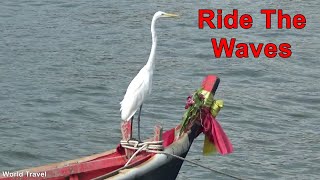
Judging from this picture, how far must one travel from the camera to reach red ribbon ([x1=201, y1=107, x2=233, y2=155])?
10258 mm

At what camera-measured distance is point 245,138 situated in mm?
14641

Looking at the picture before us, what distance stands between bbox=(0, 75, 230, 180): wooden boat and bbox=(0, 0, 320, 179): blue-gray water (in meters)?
3.00

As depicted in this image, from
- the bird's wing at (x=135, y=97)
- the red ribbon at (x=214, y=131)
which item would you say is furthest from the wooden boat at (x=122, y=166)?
the bird's wing at (x=135, y=97)

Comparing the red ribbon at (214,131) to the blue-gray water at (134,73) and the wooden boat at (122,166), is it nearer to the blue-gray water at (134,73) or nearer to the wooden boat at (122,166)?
the wooden boat at (122,166)

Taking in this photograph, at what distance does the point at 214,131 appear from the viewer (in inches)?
404

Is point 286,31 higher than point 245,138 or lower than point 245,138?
higher

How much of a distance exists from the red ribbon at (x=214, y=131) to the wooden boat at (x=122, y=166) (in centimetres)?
21

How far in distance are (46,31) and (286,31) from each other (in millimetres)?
5768

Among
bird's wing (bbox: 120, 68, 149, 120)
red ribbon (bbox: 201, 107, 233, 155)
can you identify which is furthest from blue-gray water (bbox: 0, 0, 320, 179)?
bird's wing (bbox: 120, 68, 149, 120)

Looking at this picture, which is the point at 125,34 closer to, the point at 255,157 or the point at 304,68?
the point at 304,68

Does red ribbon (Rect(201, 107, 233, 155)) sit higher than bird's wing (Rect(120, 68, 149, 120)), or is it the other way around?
bird's wing (Rect(120, 68, 149, 120))

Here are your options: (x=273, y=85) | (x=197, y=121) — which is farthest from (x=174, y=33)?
(x=197, y=121)

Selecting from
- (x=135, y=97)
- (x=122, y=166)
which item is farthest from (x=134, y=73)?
(x=122, y=166)

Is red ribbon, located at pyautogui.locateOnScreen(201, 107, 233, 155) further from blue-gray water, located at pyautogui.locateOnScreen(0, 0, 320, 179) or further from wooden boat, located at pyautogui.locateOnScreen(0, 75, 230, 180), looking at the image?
blue-gray water, located at pyautogui.locateOnScreen(0, 0, 320, 179)
